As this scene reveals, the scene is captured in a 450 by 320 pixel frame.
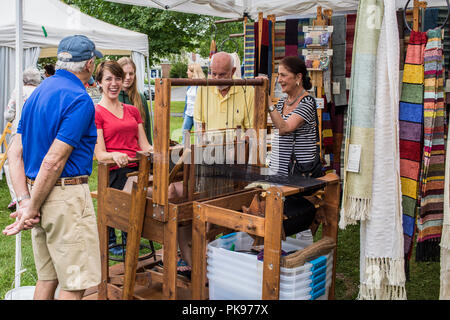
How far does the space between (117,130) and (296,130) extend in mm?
1145

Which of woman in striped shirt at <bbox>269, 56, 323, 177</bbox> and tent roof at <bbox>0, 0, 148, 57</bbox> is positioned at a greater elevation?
tent roof at <bbox>0, 0, 148, 57</bbox>

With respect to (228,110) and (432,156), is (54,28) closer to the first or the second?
(228,110)

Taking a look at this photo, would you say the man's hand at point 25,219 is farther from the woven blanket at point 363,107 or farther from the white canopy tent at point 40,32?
the white canopy tent at point 40,32

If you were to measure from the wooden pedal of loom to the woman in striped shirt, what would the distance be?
0.21m

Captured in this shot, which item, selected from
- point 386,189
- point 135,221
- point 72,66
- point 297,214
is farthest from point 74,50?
point 386,189

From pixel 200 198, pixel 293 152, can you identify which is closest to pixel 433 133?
pixel 293 152

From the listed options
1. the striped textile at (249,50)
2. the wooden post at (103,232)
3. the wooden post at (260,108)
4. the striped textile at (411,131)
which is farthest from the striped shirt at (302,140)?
the striped textile at (249,50)

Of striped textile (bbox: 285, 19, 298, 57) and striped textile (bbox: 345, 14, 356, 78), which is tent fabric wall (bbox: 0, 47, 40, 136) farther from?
striped textile (bbox: 345, 14, 356, 78)

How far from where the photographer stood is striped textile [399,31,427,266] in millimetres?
2398

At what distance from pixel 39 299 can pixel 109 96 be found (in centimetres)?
136

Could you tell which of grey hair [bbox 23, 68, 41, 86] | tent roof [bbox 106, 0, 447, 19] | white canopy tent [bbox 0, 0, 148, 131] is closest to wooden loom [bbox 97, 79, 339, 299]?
tent roof [bbox 106, 0, 447, 19]

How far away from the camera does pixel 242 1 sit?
193 inches

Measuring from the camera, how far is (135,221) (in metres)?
2.40

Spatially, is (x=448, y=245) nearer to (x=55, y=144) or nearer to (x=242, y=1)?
(x=55, y=144)
